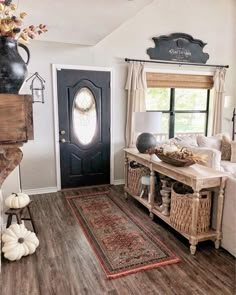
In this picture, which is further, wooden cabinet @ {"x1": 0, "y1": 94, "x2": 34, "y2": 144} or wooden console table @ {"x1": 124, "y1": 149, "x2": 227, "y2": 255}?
wooden console table @ {"x1": 124, "y1": 149, "x2": 227, "y2": 255}

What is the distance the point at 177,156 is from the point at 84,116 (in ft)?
7.20

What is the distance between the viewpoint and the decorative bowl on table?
2.90 metres

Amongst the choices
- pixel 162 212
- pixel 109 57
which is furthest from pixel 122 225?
pixel 109 57

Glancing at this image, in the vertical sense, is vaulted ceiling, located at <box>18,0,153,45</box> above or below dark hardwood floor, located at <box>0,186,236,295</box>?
above

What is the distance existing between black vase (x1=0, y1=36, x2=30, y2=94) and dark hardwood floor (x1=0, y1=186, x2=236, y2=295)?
1825mm

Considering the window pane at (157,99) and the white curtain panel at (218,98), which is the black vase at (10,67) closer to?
the window pane at (157,99)

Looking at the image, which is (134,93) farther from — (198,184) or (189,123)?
(198,184)

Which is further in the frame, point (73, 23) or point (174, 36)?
point (174, 36)

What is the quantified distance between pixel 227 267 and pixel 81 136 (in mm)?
3093

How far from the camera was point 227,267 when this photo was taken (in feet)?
8.18

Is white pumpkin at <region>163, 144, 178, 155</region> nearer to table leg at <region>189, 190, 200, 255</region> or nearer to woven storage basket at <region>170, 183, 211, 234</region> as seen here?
woven storage basket at <region>170, 183, 211, 234</region>

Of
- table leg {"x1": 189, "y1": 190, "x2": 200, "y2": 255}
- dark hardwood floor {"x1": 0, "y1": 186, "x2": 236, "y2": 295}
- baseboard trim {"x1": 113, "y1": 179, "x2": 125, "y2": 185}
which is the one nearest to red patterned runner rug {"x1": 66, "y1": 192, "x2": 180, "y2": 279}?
dark hardwood floor {"x1": 0, "y1": 186, "x2": 236, "y2": 295}

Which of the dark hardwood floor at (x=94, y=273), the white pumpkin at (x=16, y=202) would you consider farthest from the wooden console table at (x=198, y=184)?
the white pumpkin at (x=16, y=202)

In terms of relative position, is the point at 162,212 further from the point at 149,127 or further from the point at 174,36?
the point at 174,36
